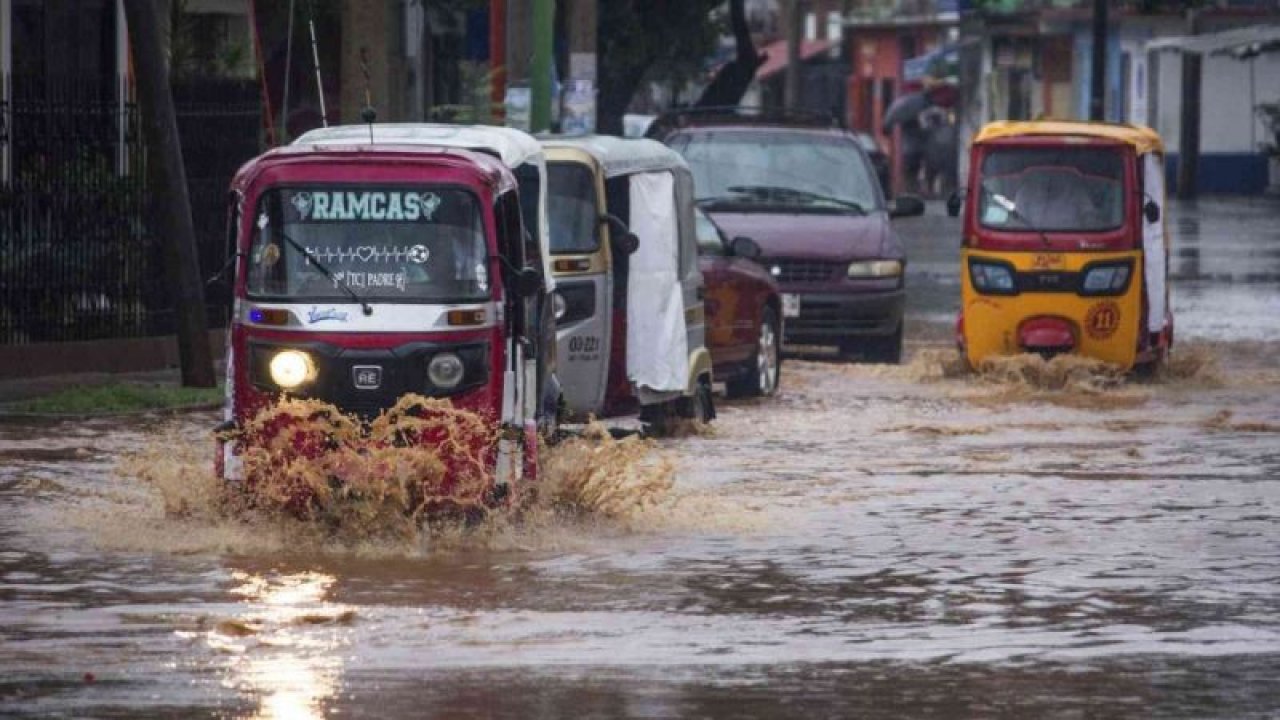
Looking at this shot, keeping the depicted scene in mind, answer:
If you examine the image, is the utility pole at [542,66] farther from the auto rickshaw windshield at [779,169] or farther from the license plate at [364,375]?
the license plate at [364,375]

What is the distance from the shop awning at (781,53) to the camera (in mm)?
93875

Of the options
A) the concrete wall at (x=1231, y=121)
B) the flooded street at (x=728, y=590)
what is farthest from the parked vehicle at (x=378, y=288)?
the concrete wall at (x=1231, y=121)

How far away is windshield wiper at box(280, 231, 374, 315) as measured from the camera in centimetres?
1441

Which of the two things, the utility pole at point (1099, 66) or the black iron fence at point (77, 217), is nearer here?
the black iron fence at point (77, 217)

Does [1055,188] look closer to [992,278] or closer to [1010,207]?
[1010,207]

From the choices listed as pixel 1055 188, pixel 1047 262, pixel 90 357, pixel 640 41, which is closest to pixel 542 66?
pixel 1055 188

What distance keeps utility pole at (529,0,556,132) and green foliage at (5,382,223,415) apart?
6176 millimetres

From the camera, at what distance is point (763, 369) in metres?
22.7

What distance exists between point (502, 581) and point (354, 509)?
1214 millimetres

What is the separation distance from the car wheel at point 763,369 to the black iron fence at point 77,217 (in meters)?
3.85

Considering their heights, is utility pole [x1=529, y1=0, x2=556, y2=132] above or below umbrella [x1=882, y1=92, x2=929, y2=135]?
above

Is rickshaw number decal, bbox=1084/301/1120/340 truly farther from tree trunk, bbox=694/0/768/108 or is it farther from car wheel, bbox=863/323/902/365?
tree trunk, bbox=694/0/768/108

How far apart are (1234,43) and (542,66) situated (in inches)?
1401

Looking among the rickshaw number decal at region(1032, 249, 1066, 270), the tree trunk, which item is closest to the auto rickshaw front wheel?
the rickshaw number decal at region(1032, 249, 1066, 270)
